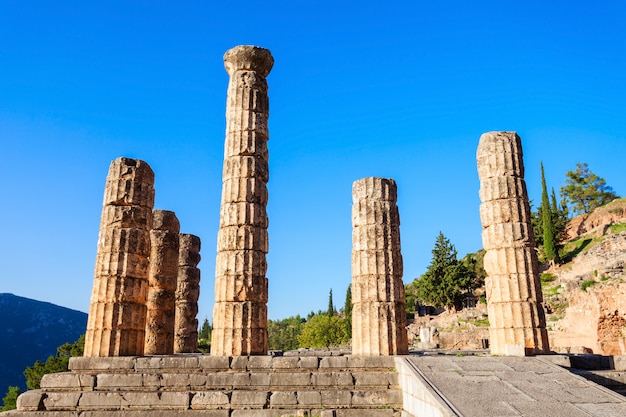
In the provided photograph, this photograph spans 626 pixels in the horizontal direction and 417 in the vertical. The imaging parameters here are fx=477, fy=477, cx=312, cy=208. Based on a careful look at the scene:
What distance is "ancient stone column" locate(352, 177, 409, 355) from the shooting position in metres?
12.1

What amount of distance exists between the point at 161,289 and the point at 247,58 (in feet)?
28.7

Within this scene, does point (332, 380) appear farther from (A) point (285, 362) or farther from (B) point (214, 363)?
(B) point (214, 363)

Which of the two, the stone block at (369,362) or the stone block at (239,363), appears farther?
the stone block at (239,363)

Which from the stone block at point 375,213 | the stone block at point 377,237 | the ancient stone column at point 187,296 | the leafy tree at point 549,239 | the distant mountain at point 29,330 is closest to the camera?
the stone block at point 377,237

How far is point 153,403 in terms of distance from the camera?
9938mm

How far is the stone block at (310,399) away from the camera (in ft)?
31.3

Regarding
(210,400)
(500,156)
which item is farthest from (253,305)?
(500,156)

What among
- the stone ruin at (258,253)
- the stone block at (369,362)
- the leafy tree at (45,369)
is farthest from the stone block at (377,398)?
the leafy tree at (45,369)

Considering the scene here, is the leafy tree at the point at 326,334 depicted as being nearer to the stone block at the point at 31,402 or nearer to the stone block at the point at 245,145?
the stone block at the point at 245,145

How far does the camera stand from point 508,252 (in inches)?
493

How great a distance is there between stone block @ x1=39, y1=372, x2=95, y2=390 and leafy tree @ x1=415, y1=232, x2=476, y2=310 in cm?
4703

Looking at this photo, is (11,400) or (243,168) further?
(11,400)

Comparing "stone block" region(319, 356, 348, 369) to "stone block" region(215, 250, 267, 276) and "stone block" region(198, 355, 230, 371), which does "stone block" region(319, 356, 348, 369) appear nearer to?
"stone block" region(198, 355, 230, 371)

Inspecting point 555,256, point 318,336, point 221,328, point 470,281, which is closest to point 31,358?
point 318,336
